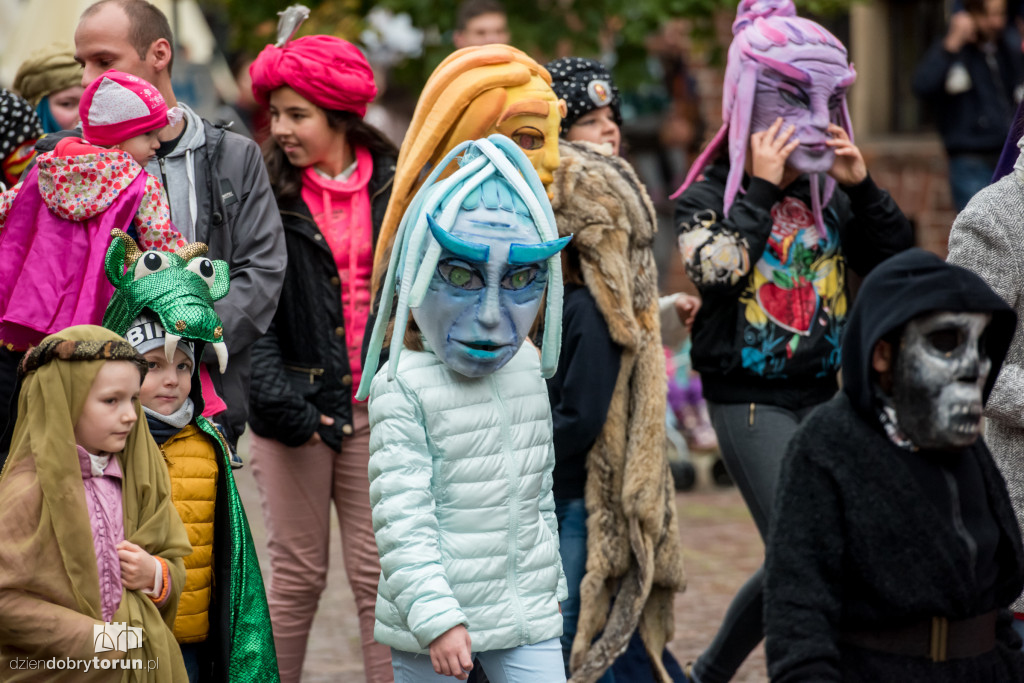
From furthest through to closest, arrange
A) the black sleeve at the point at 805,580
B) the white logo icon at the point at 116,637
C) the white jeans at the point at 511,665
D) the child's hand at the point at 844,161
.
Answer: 1. the child's hand at the point at 844,161
2. the white jeans at the point at 511,665
3. the white logo icon at the point at 116,637
4. the black sleeve at the point at 805,580

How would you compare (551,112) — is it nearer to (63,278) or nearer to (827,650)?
(63,278)

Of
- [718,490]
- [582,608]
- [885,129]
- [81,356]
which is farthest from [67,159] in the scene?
[885,129]

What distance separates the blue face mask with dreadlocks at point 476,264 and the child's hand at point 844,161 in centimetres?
157

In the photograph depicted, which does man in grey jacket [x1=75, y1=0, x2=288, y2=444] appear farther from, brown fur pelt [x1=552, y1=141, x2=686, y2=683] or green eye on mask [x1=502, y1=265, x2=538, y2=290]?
green eye on mask [x1=502, y1=265, x2=538, y2=290]

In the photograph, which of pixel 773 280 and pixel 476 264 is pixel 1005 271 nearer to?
pixel 773 280

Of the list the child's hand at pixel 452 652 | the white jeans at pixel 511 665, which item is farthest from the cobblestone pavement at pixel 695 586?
the child's hand at pixel 452 652

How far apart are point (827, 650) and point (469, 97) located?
6.90 feet

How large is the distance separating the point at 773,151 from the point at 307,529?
2097 mm

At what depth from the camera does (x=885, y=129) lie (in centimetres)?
1304

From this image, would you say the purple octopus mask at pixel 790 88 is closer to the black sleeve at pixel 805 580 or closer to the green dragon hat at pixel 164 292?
the green dragon hat at pixel 164 292

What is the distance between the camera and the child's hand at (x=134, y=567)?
3.61 metres

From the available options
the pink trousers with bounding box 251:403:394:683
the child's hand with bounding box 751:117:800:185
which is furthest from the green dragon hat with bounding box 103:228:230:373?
the child's hand with bounding box 751:117:800:185

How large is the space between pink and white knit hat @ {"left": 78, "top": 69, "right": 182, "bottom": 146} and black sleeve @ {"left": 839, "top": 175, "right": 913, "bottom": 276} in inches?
93.7

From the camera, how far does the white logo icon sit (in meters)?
3.49
